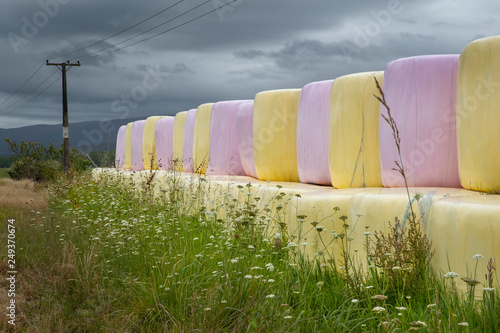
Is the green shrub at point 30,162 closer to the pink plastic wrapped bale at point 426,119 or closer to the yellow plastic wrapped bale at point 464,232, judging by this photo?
the pink plastic wrapped bale at point 426,119

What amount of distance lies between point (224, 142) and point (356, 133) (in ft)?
10.3

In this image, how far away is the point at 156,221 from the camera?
13.5 feet

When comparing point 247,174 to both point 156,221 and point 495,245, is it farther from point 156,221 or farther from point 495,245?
point 495,245

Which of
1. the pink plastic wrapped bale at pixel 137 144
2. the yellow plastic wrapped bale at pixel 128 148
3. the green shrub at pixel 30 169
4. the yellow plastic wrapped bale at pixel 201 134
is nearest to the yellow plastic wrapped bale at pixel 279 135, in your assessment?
the yellow plastic wrapped bale at pixel 201 134

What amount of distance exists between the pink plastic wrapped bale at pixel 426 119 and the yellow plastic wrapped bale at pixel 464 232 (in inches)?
29.4

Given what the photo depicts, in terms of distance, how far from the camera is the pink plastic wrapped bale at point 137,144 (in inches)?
495

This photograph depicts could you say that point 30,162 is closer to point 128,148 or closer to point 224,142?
point 128,148

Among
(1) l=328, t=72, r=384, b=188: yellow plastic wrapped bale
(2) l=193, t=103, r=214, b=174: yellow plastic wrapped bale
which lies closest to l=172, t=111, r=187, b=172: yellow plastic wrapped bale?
(2) l=193, t=103, r=214, b=174: yellow plastic wrapped bale

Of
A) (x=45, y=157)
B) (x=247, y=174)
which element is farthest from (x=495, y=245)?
(x=45, y=157)

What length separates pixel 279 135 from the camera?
5520 millimetres

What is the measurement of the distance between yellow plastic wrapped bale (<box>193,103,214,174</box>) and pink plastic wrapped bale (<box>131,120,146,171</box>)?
4.58 metres

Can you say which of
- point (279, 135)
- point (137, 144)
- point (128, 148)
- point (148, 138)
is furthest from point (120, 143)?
point (279, 135)

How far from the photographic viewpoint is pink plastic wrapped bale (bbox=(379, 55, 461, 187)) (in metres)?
3.42

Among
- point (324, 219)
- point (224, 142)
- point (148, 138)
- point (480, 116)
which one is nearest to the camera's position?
point (480, 116)
